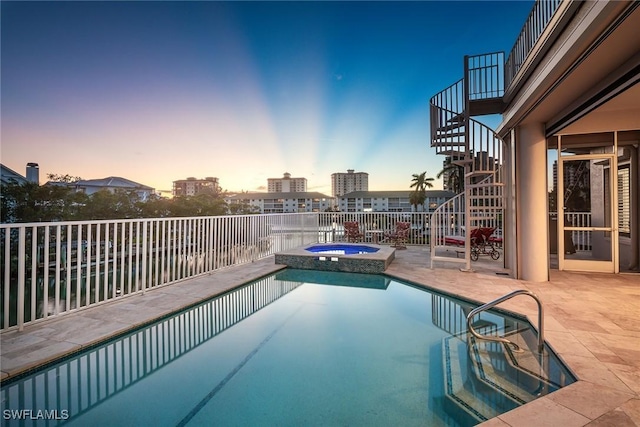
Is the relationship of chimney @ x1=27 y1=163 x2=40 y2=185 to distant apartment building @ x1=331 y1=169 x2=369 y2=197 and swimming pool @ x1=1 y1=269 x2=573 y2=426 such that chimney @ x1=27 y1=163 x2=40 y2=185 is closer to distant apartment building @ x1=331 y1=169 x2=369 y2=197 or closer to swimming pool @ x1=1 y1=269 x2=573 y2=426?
swimming pool @ x1=1 y1=269 x2=573 y2=426

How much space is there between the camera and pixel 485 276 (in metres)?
5.49

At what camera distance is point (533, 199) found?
15.9 ft

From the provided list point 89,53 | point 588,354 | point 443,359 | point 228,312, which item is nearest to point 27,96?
point 89,53

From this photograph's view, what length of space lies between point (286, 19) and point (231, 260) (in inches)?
294

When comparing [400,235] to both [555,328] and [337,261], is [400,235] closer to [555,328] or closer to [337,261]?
[337,261]

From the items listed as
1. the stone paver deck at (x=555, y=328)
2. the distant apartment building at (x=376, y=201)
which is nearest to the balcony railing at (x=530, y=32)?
the stone paver deck at (x=555, y=328)

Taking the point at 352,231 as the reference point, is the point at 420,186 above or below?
above

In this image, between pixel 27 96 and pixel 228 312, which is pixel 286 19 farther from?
pixel 27 96

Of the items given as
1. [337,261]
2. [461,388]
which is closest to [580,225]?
[337,261]

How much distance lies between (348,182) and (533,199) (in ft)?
300

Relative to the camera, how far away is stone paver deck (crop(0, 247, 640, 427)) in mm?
1759

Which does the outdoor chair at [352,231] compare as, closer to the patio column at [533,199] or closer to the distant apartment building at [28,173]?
the patio column at [533,199]

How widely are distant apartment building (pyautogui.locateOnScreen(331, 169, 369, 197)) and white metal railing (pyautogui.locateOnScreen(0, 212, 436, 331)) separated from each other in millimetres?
84327

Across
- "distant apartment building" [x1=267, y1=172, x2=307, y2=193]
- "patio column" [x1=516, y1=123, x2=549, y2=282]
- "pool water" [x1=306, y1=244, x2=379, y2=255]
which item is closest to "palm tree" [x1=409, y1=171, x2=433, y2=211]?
"distant apartment building" [x1=267, y1=172, x2=307, y2=193]
